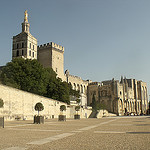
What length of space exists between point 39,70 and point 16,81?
517 cm

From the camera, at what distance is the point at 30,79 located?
36.1 metres

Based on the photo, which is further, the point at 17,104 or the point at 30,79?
the point at 30,79

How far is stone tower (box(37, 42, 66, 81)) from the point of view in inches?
2530

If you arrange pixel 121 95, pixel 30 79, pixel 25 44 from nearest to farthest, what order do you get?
pixel 30 79 < pixel 25 44 < pixel 121 95

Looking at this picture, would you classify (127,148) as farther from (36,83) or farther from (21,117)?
(36,83)

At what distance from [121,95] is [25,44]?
142 ft

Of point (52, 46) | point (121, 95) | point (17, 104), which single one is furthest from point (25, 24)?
point (17, 104)

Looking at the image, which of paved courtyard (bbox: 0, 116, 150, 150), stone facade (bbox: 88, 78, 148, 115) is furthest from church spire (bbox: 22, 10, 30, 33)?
paved courtyard (bbox: 0, 116, 150, 150)

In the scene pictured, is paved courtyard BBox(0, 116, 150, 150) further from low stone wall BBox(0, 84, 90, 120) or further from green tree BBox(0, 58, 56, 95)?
green tree BBox(0, 58, 56, 95)

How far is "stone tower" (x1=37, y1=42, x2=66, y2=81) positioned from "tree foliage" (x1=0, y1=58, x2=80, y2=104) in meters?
23.1

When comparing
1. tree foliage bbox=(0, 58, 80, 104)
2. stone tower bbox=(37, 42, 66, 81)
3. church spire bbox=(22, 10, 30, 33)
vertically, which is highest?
church spire bbox=(22, 10, 30, 33)

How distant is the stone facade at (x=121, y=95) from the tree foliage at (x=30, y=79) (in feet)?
136

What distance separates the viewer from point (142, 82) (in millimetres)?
103500

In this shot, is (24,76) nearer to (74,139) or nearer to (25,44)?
(74,139)
